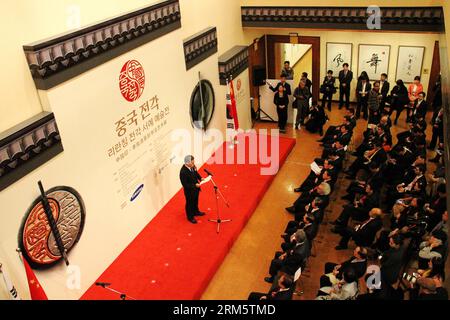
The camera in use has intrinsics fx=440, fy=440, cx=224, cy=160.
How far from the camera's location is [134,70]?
748 centimetres

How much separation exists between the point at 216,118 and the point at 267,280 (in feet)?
15.5

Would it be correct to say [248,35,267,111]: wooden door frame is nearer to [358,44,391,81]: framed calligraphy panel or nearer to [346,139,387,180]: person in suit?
[358,44,391,81]: framed calligraphy panel

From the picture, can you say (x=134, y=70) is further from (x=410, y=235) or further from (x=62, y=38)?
(x=410, y=235)

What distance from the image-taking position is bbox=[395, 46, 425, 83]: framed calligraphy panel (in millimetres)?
12156

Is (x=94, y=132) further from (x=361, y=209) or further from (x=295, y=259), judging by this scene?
(x=361, y=209)

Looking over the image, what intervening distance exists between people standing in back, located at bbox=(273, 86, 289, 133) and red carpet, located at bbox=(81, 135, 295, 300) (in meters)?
2.73

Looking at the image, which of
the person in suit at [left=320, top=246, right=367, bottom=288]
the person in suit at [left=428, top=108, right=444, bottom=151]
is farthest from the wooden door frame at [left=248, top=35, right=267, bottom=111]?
the person in suit at [left=320, top=246, right=367, bottom=288]

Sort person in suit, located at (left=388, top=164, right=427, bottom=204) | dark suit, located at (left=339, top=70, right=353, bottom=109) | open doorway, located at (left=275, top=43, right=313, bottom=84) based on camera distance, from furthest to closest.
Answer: open doorway, located at (left=275, top=43, right=313, bottom=84) < dark suit, located at (left=339, top=70, right=353, bottom=109) < person in suit, located at (left=388, top=164, right=427, bottom=204)

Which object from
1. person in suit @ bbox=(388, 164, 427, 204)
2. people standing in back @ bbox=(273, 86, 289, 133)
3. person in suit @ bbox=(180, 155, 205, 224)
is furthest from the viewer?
people standing in back @ bbox=(273, 86, 289, 133)

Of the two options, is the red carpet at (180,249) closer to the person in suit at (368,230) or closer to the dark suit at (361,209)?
the dark suit at (361,209)

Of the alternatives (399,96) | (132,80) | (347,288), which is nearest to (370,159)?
(399,96)

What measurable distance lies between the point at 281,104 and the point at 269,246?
4.93 metres

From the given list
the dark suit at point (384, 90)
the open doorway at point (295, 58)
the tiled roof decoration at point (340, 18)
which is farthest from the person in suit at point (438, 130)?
the open doorway at point (295, 58)

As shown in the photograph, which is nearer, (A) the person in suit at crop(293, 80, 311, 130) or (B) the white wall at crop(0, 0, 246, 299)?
(B) the white wall at crop(0, 0, 246, 299)
